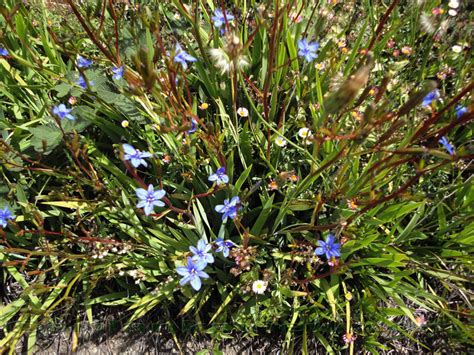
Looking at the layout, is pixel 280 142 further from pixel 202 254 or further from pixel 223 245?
pixel 202 254

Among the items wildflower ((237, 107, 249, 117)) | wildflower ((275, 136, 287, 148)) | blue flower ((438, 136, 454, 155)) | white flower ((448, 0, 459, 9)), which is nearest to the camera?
blue flower ((438, 136, 454, 155))

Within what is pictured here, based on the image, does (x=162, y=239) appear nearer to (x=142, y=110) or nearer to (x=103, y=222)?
(x=103, y=222)

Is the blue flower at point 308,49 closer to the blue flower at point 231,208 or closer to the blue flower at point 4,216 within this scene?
the blue flower at point 231,208

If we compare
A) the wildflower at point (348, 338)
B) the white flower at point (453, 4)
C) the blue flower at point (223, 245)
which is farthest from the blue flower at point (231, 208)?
the white flower at point (453, 4)

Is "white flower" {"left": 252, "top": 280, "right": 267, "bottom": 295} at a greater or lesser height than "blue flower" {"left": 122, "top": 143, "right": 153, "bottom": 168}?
lesser

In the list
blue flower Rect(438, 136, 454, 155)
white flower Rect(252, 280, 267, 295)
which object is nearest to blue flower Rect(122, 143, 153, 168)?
white flower Rect(252, 280, 267, 295)

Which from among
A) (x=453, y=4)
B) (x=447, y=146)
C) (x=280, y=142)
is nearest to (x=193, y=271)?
(x=280, y=142)

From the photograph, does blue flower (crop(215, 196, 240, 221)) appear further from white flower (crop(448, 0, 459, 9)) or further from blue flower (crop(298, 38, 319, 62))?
white flower (crop(448, 0, 459, 9))

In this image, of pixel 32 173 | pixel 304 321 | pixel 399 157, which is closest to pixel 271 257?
pixel 304 321
